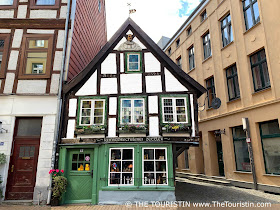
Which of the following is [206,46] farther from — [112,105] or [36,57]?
[36,57]

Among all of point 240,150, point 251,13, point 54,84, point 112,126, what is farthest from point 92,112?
point 251,13

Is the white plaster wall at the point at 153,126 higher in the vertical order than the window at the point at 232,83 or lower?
lower

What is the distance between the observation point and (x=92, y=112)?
9.02m

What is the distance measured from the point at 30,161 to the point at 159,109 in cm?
573

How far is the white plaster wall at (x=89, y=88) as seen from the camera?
927 centimetres

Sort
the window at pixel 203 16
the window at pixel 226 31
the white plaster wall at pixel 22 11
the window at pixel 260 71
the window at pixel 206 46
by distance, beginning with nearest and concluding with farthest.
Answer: the white plaster wall at pixel 22 11 < the window at pixel 260 71 < the window at pixel 226 31 < the window at pixel 206 46 < the window at pixel 203 16

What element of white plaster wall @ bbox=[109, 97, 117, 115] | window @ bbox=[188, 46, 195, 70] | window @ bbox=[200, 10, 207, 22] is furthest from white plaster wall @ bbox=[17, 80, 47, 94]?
window @ bbox=[200, 10, 207, 22]

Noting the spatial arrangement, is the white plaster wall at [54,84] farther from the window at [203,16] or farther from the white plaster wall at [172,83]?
the window at [203,16]

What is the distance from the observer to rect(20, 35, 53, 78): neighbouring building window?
9.30m

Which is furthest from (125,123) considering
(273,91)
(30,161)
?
(273,91)

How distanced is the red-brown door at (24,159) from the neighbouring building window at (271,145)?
10.7 metres

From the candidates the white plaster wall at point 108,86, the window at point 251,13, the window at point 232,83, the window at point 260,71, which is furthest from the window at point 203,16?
the white plaster wall at point 108,86

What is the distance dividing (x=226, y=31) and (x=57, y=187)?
1323 cm

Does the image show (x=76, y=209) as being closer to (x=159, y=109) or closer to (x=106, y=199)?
(x=106, y=199)
